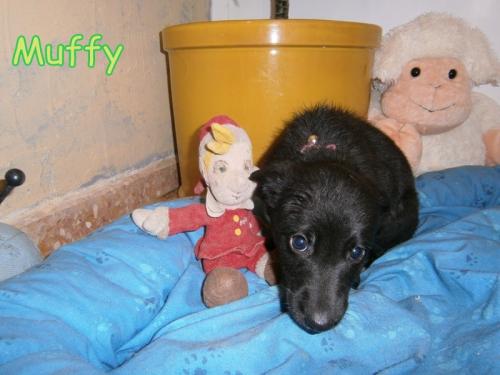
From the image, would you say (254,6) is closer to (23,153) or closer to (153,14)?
(153,14)

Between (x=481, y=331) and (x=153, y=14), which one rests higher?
(x=153, y=14)

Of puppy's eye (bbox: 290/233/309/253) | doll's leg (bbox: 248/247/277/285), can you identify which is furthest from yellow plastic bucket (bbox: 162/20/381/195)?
puppy's eye (bbox: 290/233/309/253)

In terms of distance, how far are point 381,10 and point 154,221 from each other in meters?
1.96

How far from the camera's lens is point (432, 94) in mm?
1956

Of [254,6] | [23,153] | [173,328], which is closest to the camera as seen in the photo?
[173,328]

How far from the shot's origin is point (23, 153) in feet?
4.80

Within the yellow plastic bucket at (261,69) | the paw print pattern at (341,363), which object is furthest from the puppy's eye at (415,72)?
the paw print pattern at (341,363)

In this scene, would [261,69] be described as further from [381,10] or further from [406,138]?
[381,10]

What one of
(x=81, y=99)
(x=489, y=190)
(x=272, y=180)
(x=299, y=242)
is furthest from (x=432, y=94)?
(x=81, y=99)

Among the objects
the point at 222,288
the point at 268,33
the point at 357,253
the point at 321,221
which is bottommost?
the point at 222,288

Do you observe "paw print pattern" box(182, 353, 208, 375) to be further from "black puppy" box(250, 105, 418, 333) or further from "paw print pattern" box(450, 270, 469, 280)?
"paw print pattern" box(450, 270, 469, 280)

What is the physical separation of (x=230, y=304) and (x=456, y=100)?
1470 mm

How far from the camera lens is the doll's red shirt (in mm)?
1349

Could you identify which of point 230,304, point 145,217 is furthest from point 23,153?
point 230,304
